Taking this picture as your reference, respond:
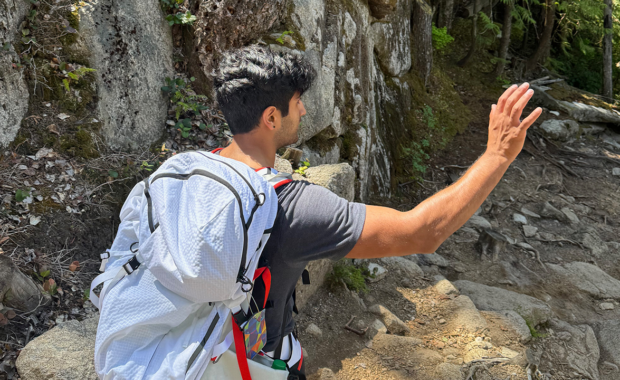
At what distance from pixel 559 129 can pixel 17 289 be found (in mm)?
12977

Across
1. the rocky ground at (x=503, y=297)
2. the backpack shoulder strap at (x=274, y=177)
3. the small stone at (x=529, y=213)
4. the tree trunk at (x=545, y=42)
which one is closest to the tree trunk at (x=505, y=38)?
the tree trunk at (x=545, y=42)

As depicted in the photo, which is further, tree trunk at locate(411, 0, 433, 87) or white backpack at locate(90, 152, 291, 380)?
tree trunk at locate(411, 0, 433, 87)

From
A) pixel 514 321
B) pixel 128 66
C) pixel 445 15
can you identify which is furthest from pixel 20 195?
pixel 445 15

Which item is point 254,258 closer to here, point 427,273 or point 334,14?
point 427,273

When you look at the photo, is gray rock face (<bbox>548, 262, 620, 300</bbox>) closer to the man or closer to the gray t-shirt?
the man

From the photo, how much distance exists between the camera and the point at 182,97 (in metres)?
5.12

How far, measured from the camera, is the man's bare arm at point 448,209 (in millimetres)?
1648

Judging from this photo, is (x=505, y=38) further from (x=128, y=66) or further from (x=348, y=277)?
(x=128, y=66)

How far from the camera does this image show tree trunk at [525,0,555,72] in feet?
42.6

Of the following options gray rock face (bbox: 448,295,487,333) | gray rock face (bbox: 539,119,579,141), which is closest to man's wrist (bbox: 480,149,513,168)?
gray rock face (bbox: 448,295,487,333)

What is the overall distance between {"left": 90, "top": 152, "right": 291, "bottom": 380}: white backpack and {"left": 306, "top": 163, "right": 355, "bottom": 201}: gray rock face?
2.84 metres

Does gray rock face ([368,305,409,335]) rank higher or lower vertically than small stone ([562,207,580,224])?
higher

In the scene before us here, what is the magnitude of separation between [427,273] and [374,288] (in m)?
1.24

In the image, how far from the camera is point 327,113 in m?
6.29
